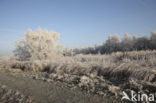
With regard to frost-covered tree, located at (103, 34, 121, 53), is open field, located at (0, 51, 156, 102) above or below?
below

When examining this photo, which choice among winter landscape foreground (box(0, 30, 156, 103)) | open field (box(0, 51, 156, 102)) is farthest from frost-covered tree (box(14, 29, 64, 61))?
open field (box(0, 51, 156, 102))

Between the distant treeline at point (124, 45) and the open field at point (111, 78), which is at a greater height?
the distant treeline at point (124, 45)

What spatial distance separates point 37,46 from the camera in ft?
40.3

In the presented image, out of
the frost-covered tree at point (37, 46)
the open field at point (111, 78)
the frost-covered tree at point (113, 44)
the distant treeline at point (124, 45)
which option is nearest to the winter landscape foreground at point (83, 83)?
the open field at point (111, 78)

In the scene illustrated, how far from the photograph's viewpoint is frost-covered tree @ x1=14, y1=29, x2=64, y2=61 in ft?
40.2

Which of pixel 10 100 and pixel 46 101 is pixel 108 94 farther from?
pixel 10 100

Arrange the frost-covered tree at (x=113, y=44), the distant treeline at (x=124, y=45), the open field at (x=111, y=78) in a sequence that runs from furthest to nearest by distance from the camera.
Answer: the frost-covered tree at (x=113, y=44), the distant treeline at (x=124, y=45), the open field at (x=111, y=78)

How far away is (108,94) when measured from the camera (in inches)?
97.1

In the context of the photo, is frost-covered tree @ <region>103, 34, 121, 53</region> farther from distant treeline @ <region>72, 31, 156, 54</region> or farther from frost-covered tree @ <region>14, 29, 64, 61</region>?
frost-covered tree @ <region>14, 29, 64, 61</region>

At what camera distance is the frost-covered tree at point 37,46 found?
1226 cm

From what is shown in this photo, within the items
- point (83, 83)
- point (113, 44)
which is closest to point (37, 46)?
point (83, 83)

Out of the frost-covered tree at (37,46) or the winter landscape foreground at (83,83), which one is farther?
the frost-covered tree at (37,46)

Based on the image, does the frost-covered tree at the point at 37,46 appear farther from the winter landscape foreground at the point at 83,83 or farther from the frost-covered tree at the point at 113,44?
the frost-covered tree at the point at 113,44

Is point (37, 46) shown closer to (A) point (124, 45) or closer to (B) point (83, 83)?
(B) point (83, 83)
